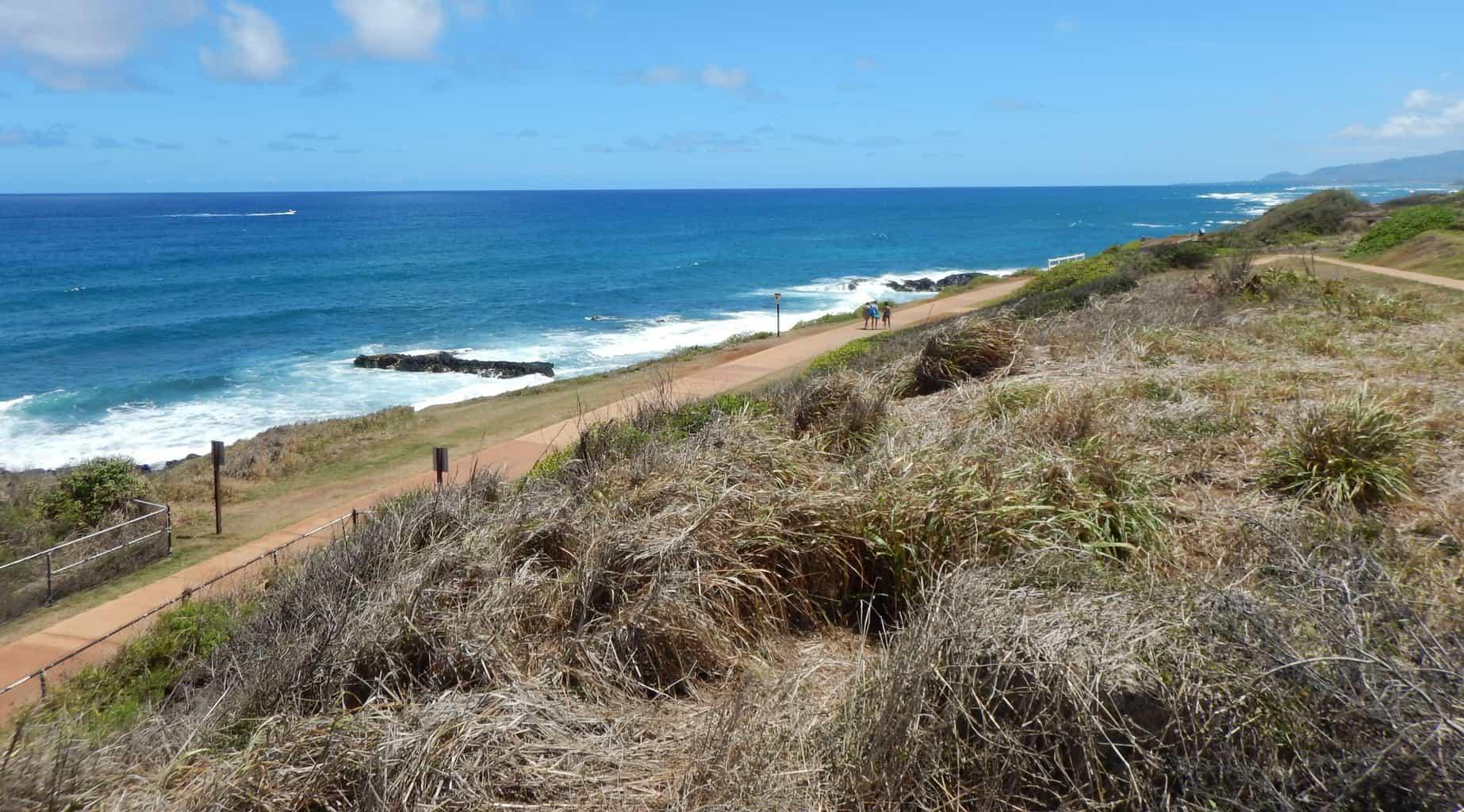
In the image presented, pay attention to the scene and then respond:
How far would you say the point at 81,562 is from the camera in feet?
42.6

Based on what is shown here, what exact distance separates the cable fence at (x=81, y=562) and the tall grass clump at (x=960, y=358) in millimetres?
11466

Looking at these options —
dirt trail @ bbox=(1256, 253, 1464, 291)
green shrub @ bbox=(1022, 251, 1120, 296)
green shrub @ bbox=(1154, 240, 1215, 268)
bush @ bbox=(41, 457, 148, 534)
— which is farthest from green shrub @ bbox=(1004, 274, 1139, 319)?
bush @ bbox=(41, 457, 148, 534)

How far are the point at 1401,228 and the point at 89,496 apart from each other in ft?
106

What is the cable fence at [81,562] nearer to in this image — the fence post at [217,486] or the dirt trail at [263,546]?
the fence post at [217,486]

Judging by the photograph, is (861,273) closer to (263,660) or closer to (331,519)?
(331,519)

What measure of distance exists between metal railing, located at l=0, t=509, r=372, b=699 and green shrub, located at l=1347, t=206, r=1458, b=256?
2602 centimetres

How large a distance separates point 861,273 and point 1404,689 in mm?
66991

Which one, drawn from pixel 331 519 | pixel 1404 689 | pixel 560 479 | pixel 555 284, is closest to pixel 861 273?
pixel 555 284

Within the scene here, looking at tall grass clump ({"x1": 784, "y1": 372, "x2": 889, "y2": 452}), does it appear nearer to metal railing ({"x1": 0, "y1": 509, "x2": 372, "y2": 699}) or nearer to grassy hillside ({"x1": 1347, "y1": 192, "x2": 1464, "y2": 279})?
metal railing ({"x1": 0, "y1": 509, "x2": 372, "y2": 699})

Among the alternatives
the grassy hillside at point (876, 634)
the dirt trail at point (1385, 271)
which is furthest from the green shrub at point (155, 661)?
the dirt trail at point (1385, 271)

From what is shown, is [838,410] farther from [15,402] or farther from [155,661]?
[15,402]

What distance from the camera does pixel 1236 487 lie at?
22.2ft

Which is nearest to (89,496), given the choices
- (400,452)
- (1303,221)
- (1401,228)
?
(400,452)

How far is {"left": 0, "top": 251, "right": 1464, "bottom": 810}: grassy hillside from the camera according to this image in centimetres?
323
